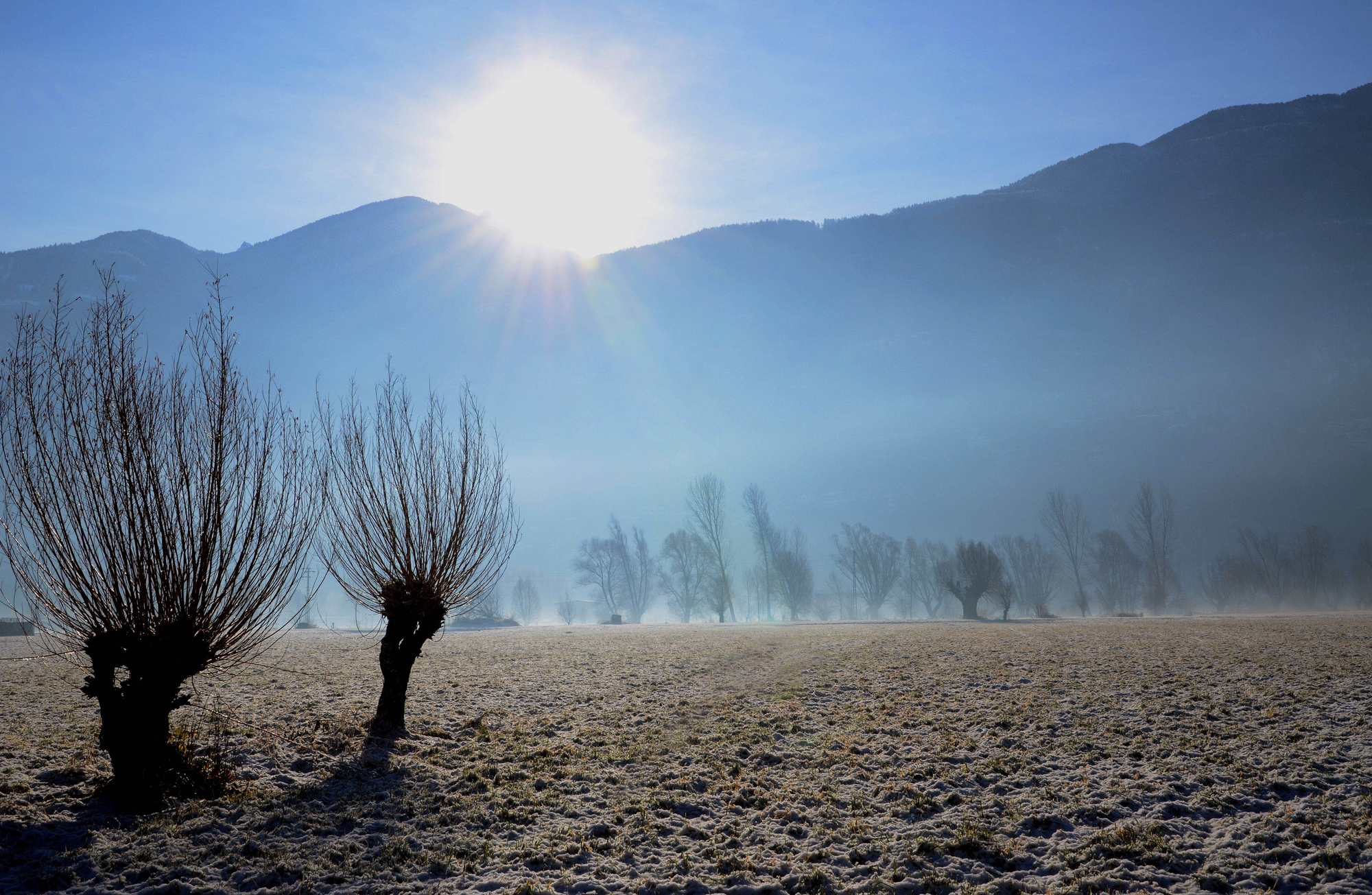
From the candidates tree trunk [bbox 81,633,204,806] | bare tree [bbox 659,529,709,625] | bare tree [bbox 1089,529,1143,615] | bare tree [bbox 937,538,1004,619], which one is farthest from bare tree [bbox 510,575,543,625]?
tree trunk [bbox 81,633,204,806]

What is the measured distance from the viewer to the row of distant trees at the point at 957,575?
269 ft

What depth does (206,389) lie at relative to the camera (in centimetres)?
869

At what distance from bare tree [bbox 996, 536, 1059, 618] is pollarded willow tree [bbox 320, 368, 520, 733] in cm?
9837

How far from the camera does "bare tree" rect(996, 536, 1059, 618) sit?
95.6 meters

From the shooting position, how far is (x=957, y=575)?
8225 centimetres

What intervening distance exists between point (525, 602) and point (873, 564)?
75.5 metres

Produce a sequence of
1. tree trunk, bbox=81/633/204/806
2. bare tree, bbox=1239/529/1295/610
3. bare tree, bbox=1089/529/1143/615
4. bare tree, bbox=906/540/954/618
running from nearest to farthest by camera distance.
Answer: tree trunk, bbox=81/633/204/806
bare tree, bbox=1239/529/1295/610
bare tree, bbox=1089/529/1143/615
bare tree, bbox=906/540/954/618

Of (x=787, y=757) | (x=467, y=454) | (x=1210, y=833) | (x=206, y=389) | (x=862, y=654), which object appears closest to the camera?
(x=1210, y=833)

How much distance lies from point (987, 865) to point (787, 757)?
432 cm

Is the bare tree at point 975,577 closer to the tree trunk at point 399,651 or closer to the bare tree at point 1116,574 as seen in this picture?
the bare tree at point 1116,574

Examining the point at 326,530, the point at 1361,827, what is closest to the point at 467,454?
the point at 326,530

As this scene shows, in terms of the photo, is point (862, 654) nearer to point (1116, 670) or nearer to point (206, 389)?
point (1116, 670)

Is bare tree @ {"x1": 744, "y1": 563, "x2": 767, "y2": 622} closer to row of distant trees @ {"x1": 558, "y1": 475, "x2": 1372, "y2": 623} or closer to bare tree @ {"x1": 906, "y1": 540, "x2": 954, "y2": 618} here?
row of distant trees @ {"x1": 558, "y1": 475, "x2": 1372, "y2": 623}

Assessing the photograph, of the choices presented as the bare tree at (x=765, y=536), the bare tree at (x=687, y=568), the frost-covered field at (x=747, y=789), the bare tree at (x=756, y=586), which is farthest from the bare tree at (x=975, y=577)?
the bare tree at (x=756, y=586)
